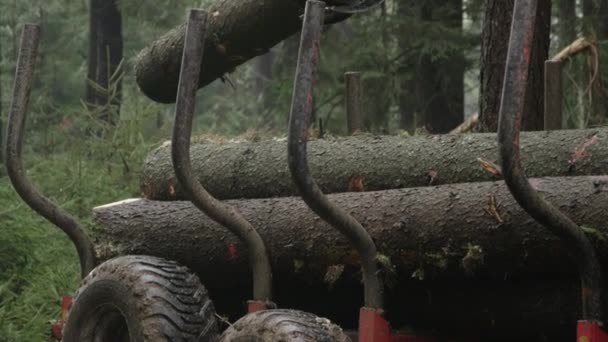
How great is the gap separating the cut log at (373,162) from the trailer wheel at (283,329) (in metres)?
0.91

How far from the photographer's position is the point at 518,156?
3920mm

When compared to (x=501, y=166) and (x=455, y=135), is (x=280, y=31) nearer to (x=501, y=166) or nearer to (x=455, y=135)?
(x=455, y=135)

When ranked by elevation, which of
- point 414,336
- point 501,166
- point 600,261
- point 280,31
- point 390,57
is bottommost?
point 414,336

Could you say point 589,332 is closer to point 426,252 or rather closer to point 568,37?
point 426,252

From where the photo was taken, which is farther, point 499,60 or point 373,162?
point 499,60

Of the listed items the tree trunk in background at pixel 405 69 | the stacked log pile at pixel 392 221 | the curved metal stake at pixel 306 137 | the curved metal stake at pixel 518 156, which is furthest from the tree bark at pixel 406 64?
the curved metal stake at pixel 518 156

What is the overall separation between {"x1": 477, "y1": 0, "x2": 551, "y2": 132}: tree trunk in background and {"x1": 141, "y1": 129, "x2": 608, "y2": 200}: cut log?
81.5 inches

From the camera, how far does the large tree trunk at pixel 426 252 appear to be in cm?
434

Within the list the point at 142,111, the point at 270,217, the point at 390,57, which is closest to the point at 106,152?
the point at 142,111

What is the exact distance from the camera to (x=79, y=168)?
437 inches


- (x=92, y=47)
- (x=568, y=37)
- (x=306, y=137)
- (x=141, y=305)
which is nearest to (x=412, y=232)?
(x=306, y=137)

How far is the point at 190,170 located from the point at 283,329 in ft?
3.50

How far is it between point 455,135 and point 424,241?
80 cm

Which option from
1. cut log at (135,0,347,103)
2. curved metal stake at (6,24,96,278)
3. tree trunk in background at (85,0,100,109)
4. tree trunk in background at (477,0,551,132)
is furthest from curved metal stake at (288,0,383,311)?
tree trunk in background at (85,0,100,109)
